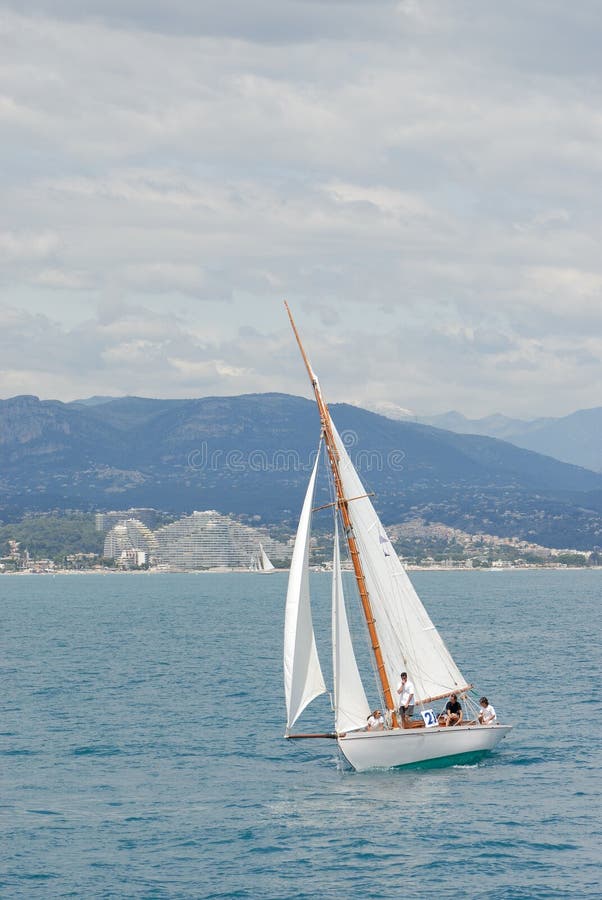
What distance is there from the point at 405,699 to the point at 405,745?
2.10m

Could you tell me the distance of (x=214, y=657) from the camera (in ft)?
330

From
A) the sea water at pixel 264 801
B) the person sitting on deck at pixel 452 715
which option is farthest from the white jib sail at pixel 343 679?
the person sitting on deck at pixel 452 715

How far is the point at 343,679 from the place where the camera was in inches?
1939

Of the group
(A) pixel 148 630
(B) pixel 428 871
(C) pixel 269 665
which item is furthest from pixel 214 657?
(B) pixel 428 871

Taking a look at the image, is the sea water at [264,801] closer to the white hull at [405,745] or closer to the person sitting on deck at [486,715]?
the white hull at [405,745]

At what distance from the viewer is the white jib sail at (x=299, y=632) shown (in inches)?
1869

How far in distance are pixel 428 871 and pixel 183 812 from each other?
1014 centimetres

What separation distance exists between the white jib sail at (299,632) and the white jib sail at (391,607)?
3768 millimetres

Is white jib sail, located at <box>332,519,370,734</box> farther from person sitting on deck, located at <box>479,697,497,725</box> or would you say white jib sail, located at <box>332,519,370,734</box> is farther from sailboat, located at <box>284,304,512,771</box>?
person sitting on deck, located at <box>479,697,497,725</box>

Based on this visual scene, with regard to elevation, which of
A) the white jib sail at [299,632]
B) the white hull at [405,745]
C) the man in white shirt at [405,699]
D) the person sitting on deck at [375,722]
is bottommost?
the white hull at [405,745]

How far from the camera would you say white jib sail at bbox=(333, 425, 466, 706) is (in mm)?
51531

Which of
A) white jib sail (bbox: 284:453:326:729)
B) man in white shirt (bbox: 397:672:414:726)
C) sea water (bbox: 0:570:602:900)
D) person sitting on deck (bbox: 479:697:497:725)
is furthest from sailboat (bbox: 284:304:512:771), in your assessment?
sea water (bbox: 0:570:602:900)

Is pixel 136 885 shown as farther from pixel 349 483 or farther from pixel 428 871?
pixel 349 483

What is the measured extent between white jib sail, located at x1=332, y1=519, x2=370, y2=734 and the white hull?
123 cm
